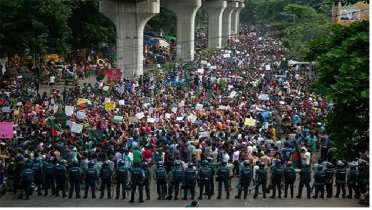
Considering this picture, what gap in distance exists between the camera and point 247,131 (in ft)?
74.0

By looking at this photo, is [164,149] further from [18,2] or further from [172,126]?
[18,2]

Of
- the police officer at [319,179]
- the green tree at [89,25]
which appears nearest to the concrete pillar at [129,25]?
the green tree at [89,25]

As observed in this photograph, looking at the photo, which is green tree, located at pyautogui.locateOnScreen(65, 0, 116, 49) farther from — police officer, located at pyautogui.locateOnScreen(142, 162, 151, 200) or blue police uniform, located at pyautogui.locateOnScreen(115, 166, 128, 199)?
police officer, located at pyautogui.locateOnScreen(142, 162, 151, 200)

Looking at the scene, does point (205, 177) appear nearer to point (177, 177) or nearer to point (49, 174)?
point (177, 177)

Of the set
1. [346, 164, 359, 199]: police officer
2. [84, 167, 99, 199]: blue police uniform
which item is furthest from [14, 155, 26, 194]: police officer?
[346, 164, 359, 199]: police officer

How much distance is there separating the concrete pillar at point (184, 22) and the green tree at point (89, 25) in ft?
18.1

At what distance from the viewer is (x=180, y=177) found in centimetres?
1714

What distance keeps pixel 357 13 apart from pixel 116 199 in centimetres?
2259

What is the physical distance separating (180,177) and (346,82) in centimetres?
514

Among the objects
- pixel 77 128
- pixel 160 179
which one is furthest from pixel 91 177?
pixel 77 128

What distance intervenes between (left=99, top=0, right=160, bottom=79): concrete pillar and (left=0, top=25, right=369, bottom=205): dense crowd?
6644mm

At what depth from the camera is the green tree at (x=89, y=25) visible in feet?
161

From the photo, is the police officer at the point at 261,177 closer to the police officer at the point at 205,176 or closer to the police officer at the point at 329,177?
the police officer at the point at 205,176

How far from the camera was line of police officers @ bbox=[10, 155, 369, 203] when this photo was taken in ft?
56.3
